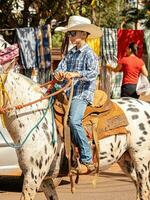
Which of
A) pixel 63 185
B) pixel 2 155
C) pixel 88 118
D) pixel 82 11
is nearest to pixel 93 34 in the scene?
pixel 88 118

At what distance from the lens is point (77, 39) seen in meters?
6.57

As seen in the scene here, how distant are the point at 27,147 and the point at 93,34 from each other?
1.64m

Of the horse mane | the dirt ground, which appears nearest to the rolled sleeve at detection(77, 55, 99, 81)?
the horse mane

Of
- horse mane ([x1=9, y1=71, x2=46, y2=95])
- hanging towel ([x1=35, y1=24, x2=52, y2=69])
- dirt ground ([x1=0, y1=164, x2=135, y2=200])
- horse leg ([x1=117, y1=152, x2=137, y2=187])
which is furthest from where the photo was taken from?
hanging towel ([x1=35, y1=24, x2=52, y2=69])

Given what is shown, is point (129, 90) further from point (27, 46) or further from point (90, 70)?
point (90, 70)

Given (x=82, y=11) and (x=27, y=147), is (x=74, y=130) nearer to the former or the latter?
(x=27, y=147)

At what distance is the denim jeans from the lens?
636cm

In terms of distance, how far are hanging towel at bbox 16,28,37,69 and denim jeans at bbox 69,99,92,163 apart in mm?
9523

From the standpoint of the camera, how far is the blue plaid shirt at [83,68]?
6430 mm

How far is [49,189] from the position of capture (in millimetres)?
6586

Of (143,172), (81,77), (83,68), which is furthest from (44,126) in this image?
(143,172)

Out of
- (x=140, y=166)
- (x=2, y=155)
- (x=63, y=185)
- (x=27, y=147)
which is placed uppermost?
(x=27, y=147)

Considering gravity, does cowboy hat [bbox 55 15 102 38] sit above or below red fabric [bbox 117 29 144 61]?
above

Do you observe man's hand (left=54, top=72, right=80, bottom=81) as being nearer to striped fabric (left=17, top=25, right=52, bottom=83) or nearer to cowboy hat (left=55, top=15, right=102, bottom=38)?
cowboy hat (left=55, top=15, right=102, bottom=38)
